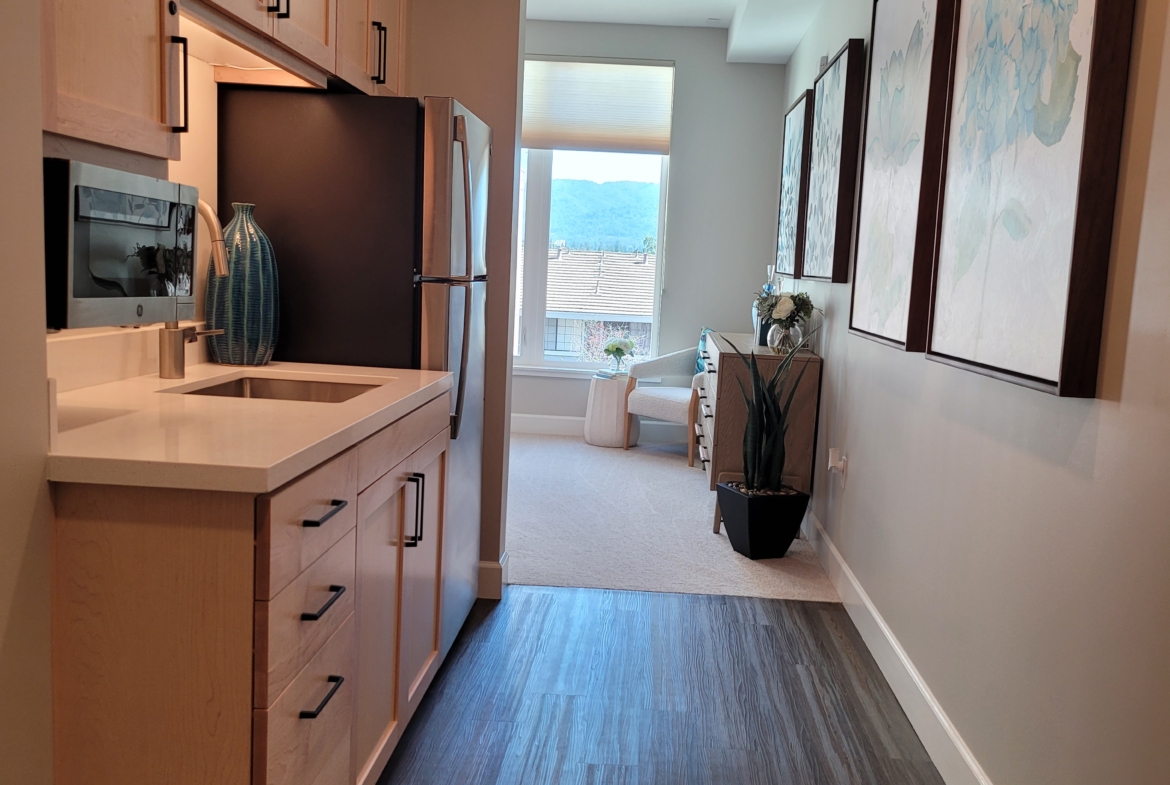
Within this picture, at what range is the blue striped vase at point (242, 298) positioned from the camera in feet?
7.91

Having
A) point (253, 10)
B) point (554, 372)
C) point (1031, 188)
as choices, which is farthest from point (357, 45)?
point (554, 372)

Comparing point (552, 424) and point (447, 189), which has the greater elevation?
point (447, 189)

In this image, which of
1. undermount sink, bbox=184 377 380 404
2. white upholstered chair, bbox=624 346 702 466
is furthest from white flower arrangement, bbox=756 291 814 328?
undermount sink, bbox=184 377 380 404

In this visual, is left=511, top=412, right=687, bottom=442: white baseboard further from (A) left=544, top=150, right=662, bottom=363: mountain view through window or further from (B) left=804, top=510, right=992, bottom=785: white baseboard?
(B) left=804, top=510, right=992, bottom=785: white baseboard

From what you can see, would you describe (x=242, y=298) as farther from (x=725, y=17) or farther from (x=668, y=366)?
(x=725, y=17)

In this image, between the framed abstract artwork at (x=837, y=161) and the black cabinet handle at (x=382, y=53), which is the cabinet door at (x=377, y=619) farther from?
the framed abstract artwork at (x=837, y=161)

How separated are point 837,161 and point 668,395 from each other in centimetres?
234

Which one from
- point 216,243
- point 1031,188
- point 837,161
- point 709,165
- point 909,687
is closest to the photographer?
point 1031,188

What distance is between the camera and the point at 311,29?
7.55 feet

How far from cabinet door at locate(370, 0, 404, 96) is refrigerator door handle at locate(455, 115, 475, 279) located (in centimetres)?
39

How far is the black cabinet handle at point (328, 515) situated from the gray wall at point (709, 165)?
491cm

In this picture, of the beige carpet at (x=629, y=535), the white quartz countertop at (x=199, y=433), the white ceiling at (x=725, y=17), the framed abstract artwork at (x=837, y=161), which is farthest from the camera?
the white ceiling at (x=725, y=17)

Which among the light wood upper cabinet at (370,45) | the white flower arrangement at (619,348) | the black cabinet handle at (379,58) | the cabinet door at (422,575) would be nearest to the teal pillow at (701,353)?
the white flower arrangement at (619,348)

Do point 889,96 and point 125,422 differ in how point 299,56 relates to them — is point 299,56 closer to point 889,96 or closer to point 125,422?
point 125,422
